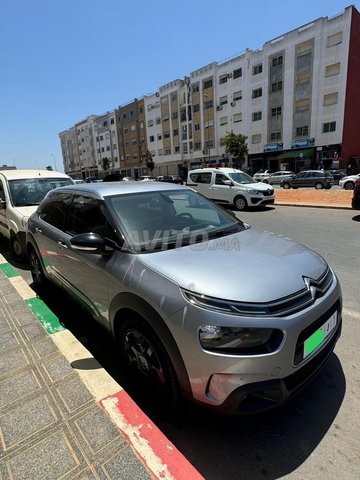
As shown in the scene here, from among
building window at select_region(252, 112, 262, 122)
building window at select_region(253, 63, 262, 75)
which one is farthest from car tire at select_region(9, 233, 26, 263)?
building window at select_region(253, 63, 262, 75)

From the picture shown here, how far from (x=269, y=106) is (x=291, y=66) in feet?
16.6

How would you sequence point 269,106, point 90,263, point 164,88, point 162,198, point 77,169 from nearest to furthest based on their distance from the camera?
point 90,263
point 162,198
point 269,106
point 164,88
point 77,169

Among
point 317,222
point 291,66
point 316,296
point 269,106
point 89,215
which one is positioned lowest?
point 317,222

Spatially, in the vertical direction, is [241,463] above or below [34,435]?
below

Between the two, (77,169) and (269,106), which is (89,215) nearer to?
(269,106)

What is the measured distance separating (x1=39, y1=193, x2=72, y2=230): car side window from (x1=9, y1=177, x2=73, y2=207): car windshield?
7.05 feet

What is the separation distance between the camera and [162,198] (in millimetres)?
3193

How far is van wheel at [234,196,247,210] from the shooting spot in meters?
12.4

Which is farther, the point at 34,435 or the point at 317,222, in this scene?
the point at 317,222

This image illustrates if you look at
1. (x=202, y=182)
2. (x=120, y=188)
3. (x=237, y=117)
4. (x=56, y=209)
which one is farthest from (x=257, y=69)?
(x=120, y=188)

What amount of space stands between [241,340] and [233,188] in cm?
1132

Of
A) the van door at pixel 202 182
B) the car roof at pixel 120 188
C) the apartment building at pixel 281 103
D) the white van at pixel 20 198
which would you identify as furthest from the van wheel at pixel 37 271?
the apartment building at pixel 281 103

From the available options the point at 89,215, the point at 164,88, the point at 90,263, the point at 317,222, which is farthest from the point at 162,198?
the point at 164,88

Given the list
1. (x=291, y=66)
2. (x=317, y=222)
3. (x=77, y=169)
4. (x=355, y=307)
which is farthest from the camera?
(x=77, y=169)
